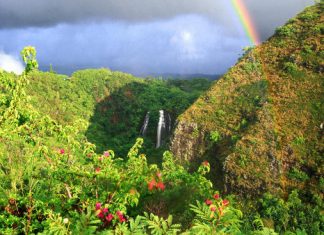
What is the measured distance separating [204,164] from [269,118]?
37.0 meters

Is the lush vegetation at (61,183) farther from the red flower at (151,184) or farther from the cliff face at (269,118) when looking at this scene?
the cliff face at (269,118)

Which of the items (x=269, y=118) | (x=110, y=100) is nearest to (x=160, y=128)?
(x=110, y=100)

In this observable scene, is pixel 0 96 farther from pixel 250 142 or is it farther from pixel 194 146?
pixel 194 146

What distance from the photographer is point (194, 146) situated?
50.4 meters

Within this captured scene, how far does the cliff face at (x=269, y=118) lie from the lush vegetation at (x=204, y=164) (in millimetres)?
146

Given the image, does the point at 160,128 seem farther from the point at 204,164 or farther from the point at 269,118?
the point at 204,164

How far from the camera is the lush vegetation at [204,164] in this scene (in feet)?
25.1

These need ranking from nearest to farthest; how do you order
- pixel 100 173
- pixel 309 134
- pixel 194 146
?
1. pixel 100 173
2. pixel 309 134
3. pixel 194 146

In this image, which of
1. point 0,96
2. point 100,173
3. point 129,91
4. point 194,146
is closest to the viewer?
point 0,96

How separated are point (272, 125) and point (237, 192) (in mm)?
10131

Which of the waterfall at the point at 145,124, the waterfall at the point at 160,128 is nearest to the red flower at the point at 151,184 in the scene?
the waterfall at the point at 160,128

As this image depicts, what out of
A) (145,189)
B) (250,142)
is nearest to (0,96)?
(145,189)

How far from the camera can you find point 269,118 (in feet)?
151

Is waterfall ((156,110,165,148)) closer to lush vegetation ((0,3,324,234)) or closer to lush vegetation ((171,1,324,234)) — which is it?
lush vegetation ((0,3,324,234))
